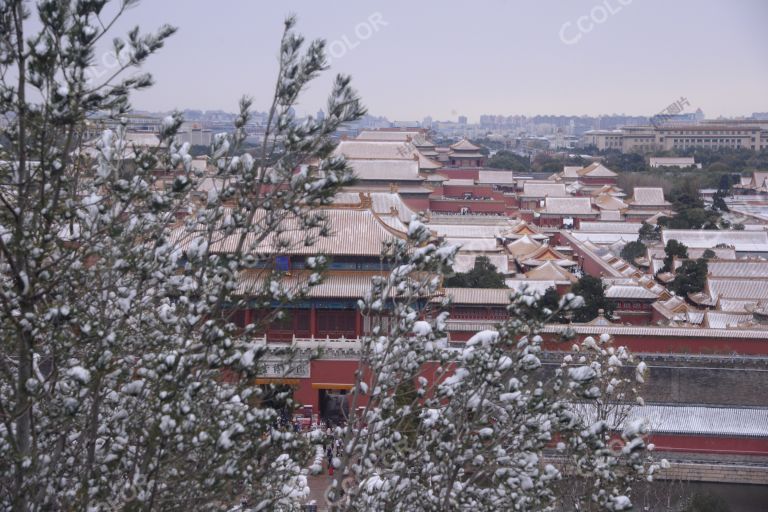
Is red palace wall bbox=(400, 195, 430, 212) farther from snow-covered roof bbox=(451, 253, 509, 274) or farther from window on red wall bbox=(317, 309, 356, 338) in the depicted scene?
window on red wall bbox=(317, 309, 356, 338)

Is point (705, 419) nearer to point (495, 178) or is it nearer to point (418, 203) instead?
point (418, 203)

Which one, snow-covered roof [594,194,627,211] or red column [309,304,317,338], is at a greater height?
snow-covered roof [594,194,627,211]

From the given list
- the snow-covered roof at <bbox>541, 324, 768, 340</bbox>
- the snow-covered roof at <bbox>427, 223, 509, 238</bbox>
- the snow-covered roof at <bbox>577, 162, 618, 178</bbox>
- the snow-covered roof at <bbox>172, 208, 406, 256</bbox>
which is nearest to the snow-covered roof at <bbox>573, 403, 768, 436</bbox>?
the snow-covered roof at <bbox>541, 324, 768, 340</bbox>

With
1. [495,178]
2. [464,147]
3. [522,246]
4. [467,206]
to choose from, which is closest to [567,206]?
[467,206]

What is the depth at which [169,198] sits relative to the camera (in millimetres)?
4180

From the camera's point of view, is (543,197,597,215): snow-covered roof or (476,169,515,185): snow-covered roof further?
(476,169,515,185): snow-covered roof

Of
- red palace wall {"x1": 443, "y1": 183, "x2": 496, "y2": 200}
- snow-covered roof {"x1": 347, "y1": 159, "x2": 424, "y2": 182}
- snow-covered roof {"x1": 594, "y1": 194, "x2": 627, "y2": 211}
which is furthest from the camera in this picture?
snow-covered roof {"x1": 594, "y1": 194, "x2": 627, "y2": 211}

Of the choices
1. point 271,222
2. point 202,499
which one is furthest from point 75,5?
point 202,499

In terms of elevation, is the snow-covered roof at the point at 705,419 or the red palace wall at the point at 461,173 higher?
the red palace wall at the point at 461,173

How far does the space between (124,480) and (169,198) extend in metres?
1.34

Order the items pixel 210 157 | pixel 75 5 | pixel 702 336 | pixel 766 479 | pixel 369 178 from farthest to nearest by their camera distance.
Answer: pixel 369 178 < pixel 702 336 < pixel 766 479 < pixel 210 157 < pixel 75 5

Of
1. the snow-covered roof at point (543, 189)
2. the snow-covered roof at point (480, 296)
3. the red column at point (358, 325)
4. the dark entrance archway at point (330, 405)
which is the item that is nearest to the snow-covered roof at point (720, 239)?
the snow-covered roof at point (543, 189)

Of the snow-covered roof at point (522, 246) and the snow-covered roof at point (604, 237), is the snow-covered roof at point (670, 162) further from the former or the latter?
the snow-covered roof at point (522, 246)

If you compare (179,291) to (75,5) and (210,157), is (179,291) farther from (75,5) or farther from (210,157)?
(75,5)
